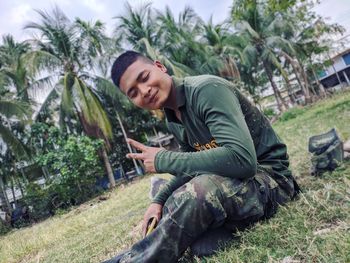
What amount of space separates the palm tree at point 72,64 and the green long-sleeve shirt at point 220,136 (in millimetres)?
12054

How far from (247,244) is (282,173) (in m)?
0.54

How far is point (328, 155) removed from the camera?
9.17 ft

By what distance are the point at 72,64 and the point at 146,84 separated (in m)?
13.8

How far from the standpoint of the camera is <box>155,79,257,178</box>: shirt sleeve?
62.6 inches

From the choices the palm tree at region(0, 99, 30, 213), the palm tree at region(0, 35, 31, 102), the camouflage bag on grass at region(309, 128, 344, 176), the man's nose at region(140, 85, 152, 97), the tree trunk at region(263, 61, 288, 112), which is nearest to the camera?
the man's nose at region(140, 85, 152, 97)

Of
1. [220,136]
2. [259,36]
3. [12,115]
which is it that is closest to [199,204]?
[220,136]

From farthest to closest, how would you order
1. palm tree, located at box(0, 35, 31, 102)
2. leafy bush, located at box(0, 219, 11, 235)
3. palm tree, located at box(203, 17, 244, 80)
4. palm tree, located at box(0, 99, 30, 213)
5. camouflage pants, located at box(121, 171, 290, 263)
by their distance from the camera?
palm tree, located at box(203, 17, 244, 80), palm tree, located at box(0, 35, 31, 102), palm tree, located at box(0, 99, 30, 213), leafy bush, located at box(0, 219, 11, 235), camouflage pants, located at box(121, 171, 290, 263)

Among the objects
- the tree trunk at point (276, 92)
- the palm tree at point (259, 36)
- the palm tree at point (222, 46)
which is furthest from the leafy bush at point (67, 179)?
the tree trunk at point (276, 92)

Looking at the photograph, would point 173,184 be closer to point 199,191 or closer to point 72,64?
point 199,191

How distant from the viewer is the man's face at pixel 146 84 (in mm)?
1874

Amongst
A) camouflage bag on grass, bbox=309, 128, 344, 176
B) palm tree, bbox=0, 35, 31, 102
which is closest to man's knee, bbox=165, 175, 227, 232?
camouflage bag on grass, bbox=309, 128, 344, 176

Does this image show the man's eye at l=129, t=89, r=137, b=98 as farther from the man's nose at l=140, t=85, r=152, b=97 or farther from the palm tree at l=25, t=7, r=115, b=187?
the palm tree at l=25, t=7, r=115, b=187

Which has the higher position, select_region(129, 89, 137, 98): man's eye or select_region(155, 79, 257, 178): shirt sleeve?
select_region(129, 89, 137, 98): man's eye

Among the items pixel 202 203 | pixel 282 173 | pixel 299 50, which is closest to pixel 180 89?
pixel 202 203
